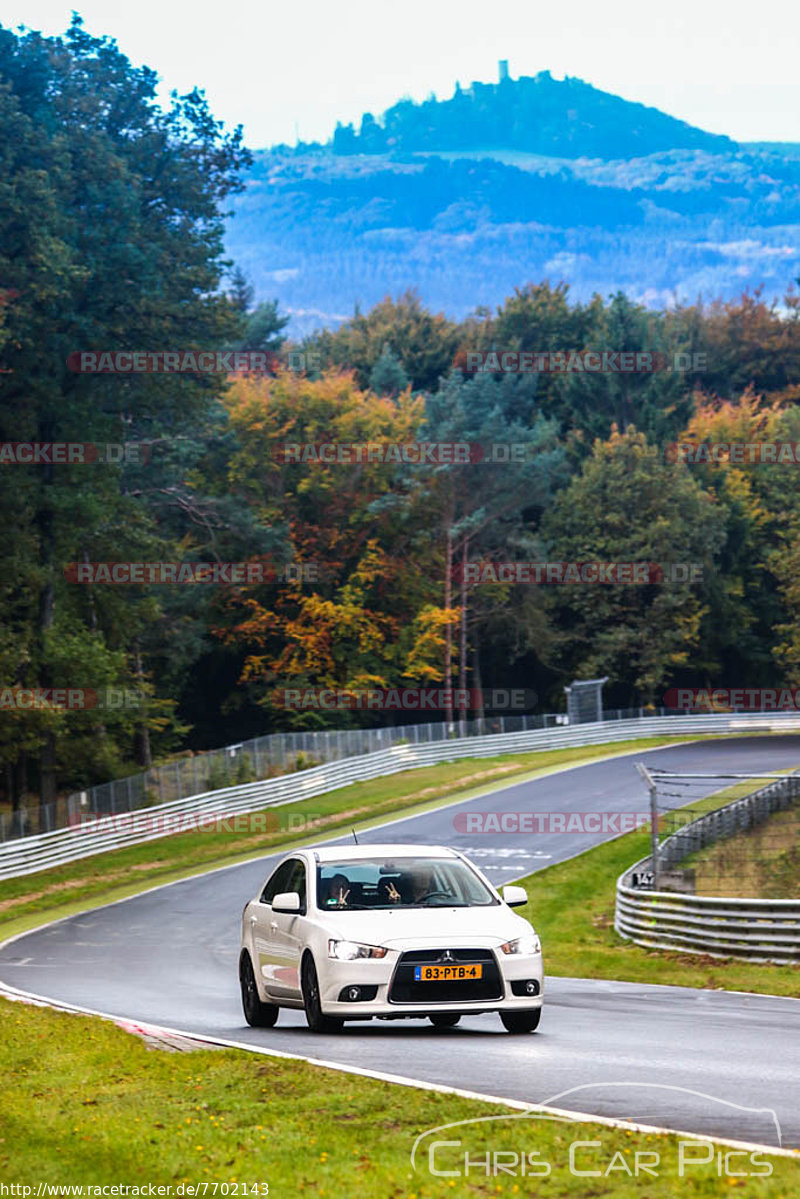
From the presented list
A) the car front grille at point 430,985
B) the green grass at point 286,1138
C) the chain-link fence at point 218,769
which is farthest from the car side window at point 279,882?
the chain-link fence at point 218,769

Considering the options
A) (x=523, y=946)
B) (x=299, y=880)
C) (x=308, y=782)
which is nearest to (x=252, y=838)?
(x=308, y=782)

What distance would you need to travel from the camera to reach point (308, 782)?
53125 millimetres

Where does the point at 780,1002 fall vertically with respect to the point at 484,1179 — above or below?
below

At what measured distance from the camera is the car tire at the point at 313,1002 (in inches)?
489

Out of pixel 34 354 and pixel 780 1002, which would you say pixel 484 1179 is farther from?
pixel 34 354

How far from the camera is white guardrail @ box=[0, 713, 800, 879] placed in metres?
41.9

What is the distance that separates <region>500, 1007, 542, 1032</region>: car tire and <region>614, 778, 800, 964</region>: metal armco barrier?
1151 cm

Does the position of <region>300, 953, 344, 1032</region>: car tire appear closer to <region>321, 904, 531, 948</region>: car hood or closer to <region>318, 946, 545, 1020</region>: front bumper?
<region>318, 946, 545, 1020</region>: front bumper

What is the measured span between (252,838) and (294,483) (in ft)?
119

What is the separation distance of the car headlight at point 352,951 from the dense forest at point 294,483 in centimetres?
2947

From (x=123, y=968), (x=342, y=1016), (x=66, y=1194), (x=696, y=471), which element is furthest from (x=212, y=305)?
(x=696, y=471)

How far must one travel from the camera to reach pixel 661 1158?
7230 millimetres

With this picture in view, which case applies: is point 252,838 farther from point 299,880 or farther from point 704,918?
point 299,880

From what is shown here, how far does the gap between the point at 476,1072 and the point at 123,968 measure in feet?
48.4
